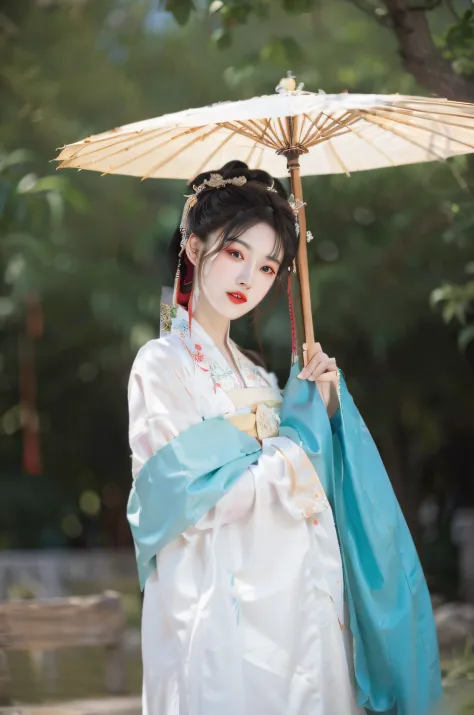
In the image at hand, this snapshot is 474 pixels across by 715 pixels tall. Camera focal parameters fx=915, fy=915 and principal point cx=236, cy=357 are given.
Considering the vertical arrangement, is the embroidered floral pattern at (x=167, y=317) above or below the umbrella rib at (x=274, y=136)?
below

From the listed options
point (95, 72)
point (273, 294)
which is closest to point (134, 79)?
point (95, 72)

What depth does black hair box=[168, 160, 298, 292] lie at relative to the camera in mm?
3197

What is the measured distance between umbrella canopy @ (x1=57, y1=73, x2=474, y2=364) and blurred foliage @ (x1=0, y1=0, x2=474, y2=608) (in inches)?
81.8

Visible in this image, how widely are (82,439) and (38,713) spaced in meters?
5.88

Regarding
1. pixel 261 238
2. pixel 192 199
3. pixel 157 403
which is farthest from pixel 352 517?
pixel 192 199

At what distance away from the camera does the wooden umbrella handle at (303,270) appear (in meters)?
3.20

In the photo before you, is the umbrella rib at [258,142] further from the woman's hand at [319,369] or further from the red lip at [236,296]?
the woman's hand at [319,369]

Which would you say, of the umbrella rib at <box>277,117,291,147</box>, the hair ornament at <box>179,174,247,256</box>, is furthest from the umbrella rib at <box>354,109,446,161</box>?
the hair ornament at <box>179,174,247,256</box>

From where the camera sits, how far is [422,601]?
3.13m

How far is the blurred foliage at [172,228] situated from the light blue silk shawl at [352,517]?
282 centimetres

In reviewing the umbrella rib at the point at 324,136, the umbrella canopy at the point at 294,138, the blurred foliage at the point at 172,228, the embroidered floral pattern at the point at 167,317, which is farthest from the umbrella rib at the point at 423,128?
the blurred foliage at the point at 172,228

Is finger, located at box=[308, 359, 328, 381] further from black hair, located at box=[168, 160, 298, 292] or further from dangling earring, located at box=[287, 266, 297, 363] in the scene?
black hair, located at box=[168, 160, 298, 292]

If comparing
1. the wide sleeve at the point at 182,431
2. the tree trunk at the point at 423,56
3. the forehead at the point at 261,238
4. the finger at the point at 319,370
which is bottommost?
the wide sleeve at the point at 182,431

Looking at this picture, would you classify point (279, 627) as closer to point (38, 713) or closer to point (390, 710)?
point (390, 710)
